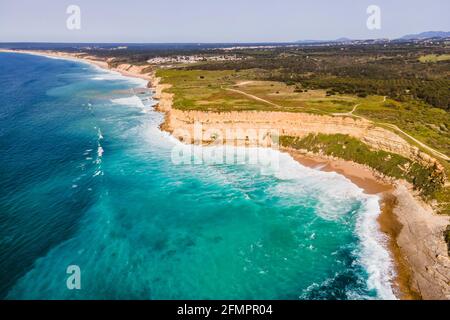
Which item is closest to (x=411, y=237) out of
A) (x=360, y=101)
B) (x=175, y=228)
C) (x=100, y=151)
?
(x=175, y=228)

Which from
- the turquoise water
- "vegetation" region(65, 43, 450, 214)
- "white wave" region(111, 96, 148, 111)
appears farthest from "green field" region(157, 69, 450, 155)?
the turquoise water

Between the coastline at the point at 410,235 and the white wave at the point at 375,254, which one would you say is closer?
the coastline at the point at 410,235

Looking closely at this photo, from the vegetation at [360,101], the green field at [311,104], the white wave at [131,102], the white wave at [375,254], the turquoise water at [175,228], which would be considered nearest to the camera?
the white wave at [375,254]

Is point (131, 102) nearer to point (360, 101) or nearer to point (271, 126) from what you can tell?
point (271, 126)

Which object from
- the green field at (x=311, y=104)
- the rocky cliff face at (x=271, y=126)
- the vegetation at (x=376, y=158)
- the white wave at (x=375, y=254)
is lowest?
the white wave at (x=375, y=254)

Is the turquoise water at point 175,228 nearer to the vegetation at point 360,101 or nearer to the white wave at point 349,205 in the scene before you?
the white wave at point 349,205

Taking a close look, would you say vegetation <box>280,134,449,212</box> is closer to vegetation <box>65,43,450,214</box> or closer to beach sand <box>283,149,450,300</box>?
vegetation <box>65,43,450,214</box>

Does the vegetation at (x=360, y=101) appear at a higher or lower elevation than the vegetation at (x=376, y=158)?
higher

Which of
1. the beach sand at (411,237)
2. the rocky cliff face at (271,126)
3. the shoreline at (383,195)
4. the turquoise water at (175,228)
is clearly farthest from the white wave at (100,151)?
the beach sand at (411,237)
